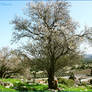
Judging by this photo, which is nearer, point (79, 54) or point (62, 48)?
point (62, 48)

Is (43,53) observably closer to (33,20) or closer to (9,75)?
(33,20)

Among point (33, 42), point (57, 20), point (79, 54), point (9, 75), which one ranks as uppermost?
point (57, 20)

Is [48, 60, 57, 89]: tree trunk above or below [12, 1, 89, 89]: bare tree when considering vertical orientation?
below

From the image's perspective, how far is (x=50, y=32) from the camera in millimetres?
19984

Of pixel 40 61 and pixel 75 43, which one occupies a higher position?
pixel 75 43

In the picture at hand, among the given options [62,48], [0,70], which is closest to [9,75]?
[0,70]

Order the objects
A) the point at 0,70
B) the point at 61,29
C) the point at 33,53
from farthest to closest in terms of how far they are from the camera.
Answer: the point at 0,70, the point at 33,53, the point at 61,29

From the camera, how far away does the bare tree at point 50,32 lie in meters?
19.8

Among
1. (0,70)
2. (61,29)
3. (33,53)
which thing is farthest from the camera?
(0,70)

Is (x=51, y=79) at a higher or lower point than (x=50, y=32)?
lower

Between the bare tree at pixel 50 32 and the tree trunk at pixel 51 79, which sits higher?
the bare tree at pixel 50 32

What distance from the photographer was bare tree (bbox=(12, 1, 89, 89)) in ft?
65.0

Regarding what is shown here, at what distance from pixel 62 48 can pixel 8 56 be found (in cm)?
2039

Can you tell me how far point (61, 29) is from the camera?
1980 centimetres
